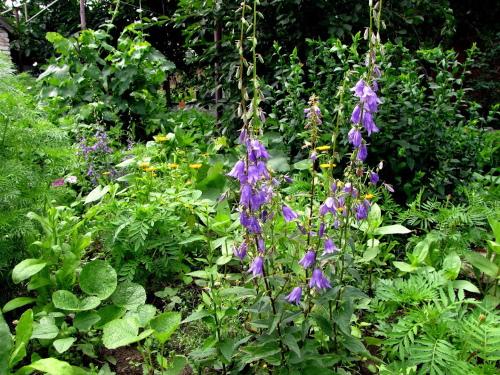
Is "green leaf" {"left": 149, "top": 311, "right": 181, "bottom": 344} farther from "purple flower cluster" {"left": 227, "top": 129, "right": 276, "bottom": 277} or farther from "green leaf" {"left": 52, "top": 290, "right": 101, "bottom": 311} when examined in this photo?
"purple flower cluster" {"left": 227, "top": 129, "right": 276, "bottom": 277}

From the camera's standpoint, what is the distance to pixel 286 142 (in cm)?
383

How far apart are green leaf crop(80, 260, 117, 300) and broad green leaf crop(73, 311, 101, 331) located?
11cm

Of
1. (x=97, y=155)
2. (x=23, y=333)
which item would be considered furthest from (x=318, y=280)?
(x=97, y=155)

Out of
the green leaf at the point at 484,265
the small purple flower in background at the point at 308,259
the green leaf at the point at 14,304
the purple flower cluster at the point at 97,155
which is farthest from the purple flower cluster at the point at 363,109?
the purple flower cluster at the point at 97,155

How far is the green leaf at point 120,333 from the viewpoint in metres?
1.87

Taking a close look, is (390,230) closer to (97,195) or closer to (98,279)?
(98,279)

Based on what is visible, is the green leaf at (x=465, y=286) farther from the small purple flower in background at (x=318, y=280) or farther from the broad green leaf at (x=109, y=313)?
the broad green leaf at (x=109, y=313)

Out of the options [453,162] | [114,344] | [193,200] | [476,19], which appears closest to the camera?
[114,344]

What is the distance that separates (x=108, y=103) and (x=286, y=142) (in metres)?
2.05

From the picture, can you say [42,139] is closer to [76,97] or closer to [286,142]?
[286,142]

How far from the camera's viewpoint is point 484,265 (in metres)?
2.22

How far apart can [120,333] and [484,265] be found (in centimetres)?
167

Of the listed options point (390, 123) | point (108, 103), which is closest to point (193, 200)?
point (390, 123)

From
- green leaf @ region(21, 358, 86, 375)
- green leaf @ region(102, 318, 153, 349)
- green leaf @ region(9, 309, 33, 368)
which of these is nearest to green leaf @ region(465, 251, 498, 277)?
green leaf @ region(102, 318, 153, 349)
